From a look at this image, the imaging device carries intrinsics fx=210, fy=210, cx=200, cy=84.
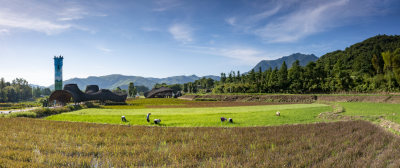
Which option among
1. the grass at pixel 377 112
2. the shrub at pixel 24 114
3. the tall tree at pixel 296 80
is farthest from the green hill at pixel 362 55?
the shrub at pixel 24 114

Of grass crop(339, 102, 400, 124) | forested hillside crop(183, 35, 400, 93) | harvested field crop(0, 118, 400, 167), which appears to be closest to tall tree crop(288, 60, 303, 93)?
forested hillside crop(183, 35, 400, 93)

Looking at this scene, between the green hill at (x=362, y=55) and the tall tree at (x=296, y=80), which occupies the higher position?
the green hill at (x=362, y=55)

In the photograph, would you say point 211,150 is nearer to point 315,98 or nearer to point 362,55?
point 315,98

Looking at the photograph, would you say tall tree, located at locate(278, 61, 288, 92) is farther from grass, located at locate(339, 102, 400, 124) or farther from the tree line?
grass, located at locate(339, 102, 400, 124)

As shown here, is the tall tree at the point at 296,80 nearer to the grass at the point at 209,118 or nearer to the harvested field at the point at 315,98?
the harvested field at the point at 315,98

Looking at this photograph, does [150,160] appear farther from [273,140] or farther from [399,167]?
[399,167]

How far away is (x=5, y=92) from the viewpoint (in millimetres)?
85062

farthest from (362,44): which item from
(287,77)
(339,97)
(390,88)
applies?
(339,97)

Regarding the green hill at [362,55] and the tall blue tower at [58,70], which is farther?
the green hill at [362,55]

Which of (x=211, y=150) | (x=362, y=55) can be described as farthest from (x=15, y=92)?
(x=362, y=55)

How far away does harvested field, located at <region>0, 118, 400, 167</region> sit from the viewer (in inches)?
242

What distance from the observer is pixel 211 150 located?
7441 millimetres

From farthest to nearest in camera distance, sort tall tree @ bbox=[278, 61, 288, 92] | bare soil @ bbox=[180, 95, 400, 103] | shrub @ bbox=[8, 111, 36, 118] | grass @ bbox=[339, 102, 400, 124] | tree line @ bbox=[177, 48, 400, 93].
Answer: tall tree @ bbox=[278, 61, 288, 92], tree line @ bbox=[177, 48, 400, 93], bare soil @ bbox=[180, 95, 400, 103], shrub @ bbox=[8, 111, 36, 118], grass @ bbox=[339, 102, 400, 124]

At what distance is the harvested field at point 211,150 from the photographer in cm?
615
